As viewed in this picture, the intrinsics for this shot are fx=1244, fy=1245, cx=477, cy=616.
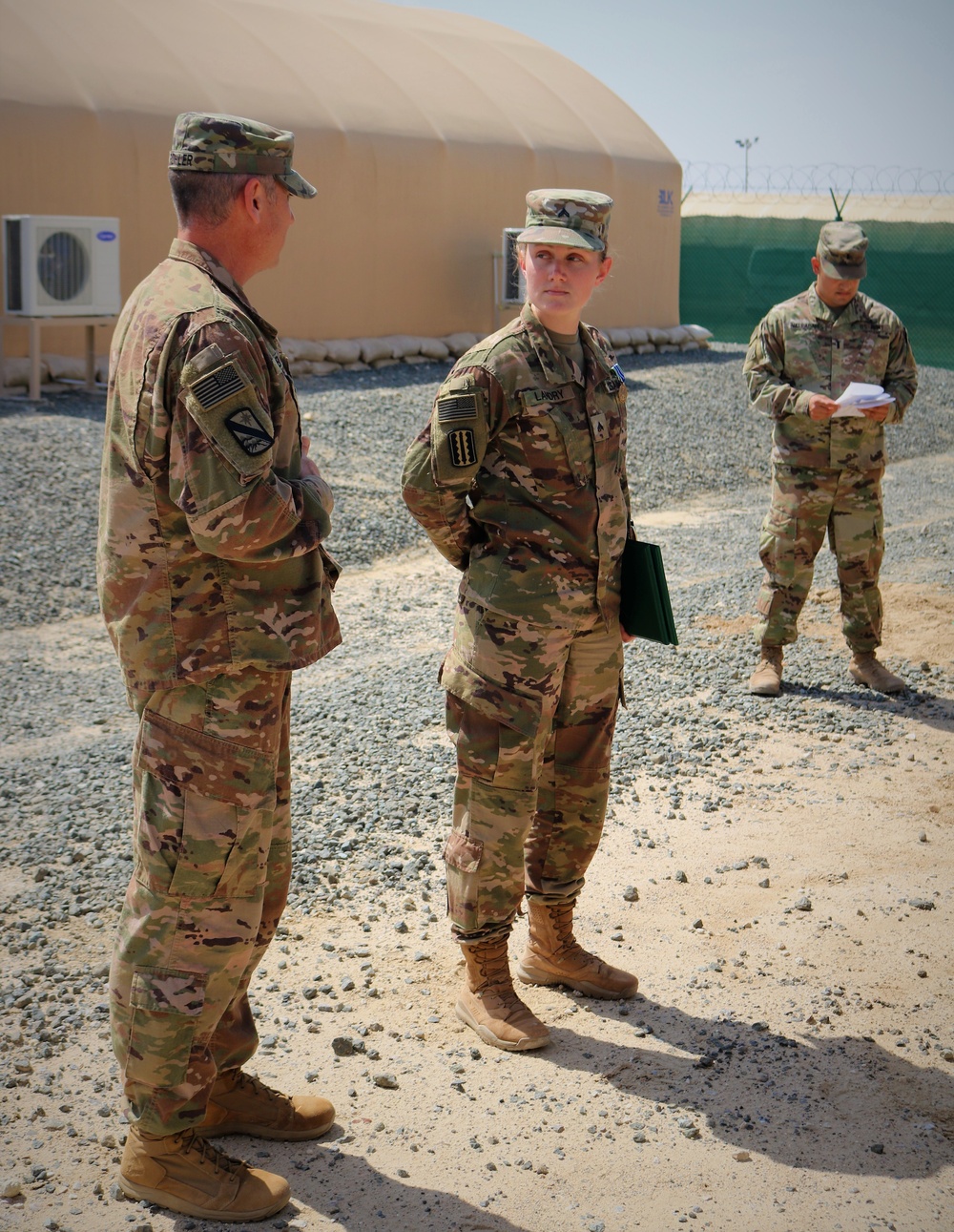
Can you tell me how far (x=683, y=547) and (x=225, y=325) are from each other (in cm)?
774

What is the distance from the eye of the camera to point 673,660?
270 inches

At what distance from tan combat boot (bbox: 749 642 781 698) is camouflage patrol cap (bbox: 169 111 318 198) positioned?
435 centimetres

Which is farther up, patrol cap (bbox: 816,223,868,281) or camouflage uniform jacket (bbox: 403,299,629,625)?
patrol cap (bbox: 816,223,868,281)

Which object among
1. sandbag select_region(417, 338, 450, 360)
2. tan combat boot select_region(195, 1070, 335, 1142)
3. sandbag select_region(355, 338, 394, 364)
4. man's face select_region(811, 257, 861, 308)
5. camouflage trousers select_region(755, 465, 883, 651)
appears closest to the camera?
tan combat boot select_region(195, 1070, 335, 1142)

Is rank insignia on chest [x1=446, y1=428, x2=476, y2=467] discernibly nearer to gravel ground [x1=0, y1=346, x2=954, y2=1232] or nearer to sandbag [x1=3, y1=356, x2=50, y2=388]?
gravel ground [x1=0, y1=346, x2=954, y2=1232]

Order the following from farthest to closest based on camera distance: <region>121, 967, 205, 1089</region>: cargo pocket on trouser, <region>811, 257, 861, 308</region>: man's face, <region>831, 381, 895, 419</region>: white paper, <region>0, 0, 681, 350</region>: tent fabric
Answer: <region>0, 0, 681, 350</region>: tent fabric, <region>811, 257, 861, 308</region>: man's face, <region>831, 381, 895, 419</region>: white paper, <region>121, 967, 205, 1089</region>: cargo pocket on trouser

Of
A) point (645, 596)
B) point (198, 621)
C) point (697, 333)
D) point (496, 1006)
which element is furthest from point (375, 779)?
point (697, 333)

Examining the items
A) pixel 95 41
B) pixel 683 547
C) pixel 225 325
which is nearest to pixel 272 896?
pixel 225 325

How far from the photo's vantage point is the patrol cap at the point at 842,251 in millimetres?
5934

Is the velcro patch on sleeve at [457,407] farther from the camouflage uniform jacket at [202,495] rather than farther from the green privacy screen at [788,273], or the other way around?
the green privacy screen at [788,273]

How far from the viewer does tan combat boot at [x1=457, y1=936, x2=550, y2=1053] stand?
11.1 ft

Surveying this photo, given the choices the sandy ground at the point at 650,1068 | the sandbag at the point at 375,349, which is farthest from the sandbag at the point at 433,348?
the sandy ground at the point at 650,1068

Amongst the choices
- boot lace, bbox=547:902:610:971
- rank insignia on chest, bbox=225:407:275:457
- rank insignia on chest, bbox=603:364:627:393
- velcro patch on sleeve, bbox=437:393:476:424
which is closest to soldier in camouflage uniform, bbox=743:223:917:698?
rank insignia on chest, bbox=603:364:627:393

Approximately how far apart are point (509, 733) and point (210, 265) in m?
1.43
